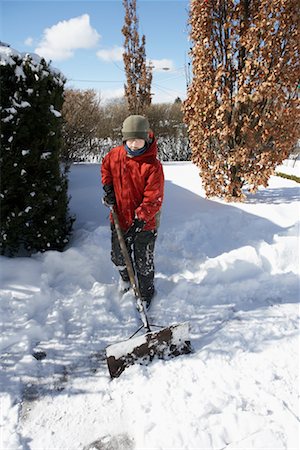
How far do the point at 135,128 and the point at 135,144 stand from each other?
0.15 m

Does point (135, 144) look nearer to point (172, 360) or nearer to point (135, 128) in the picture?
point (135, 128)

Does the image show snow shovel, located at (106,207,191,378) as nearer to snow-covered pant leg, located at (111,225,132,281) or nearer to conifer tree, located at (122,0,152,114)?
snow-covered pant leg, located at (111,225,132,281)

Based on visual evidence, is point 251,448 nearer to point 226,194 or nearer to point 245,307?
point 245,307

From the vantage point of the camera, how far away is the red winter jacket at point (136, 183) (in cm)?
284

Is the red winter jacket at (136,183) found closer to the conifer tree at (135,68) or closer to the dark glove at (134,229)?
the dark glove at (134,229)

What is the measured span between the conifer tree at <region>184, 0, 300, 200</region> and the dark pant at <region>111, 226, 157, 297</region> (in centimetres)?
294

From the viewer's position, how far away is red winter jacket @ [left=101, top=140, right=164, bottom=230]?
112 inches

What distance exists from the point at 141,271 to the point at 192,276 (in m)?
0.82

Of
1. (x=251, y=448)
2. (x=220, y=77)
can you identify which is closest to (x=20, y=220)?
(x=251, y=448)

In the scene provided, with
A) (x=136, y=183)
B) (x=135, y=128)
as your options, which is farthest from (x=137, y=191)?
(x=135, y=128)

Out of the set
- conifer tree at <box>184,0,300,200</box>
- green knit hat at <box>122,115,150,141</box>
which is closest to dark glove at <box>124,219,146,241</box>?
green knit hat at <box>122,115,150,141</box>

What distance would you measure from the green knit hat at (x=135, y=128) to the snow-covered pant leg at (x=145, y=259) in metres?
0.91

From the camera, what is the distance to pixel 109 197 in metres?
3.07

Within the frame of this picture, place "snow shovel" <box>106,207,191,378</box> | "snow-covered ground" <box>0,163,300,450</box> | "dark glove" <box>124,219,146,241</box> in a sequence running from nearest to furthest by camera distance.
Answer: "snow-covered ground" <box>0,163,300,450</box> → "snow shovel" <box>106,207,191,378</box> → "dark glove" <box>124,219,146,241</box>
